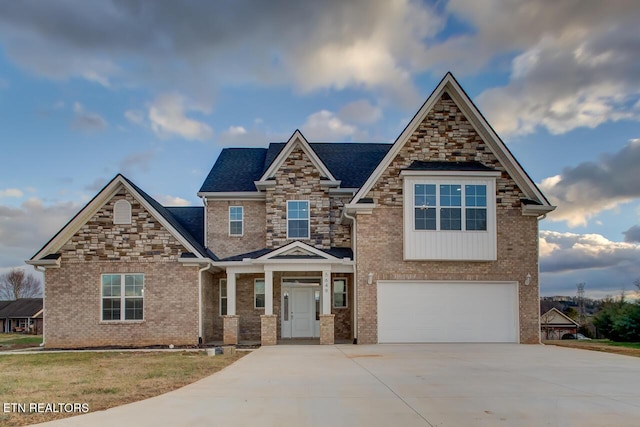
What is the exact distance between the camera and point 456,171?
66.1 ft

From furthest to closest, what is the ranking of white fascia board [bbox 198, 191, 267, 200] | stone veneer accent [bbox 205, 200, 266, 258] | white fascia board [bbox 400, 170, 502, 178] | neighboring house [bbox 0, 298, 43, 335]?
neighboring house [bbox 0, 298, 43, 335], stone veneer accent [bbox 205, 200, 266, 258], white fascia board [bbox 198, 191, 267, 200], white fascia board [bbox 400, 170, 502, 178]

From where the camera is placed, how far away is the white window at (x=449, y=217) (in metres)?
20.3

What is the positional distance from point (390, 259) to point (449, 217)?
264cm

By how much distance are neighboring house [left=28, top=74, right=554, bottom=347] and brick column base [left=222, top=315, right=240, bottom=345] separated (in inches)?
2.9

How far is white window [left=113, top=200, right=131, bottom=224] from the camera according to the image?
69.7ft

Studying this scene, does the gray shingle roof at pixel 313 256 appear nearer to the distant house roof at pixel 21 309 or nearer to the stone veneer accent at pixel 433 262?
the stone veneer accent at pixel 433 262

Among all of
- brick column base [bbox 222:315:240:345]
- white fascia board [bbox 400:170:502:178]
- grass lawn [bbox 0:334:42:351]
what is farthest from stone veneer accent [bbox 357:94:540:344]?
grass lawn [bbox 0:334:42:351]

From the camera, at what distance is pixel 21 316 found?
208ft

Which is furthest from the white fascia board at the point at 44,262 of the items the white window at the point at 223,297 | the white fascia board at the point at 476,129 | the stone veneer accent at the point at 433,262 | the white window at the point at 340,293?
the white fascia board at the point at 476,129

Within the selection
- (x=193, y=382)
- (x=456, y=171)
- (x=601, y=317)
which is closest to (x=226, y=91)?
(x=456, y=171)

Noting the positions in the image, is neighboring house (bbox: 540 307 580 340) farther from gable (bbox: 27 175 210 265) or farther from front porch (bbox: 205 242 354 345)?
gable (bbox: 27 175 210 265)

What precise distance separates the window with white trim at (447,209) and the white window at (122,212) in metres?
10.9

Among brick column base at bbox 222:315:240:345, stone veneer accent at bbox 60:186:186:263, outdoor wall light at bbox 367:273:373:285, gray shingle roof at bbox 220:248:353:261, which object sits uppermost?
stone veneer accent at bbox 60:186:186:263

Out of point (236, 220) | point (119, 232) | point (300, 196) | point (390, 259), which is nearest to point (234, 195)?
point (236, 220)
